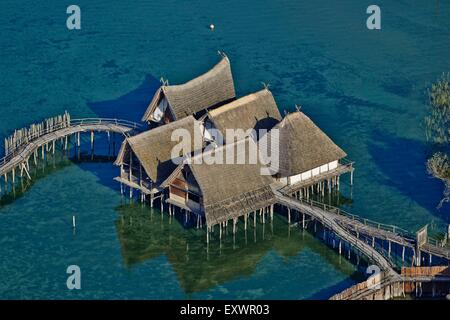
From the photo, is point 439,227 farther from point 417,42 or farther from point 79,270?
point 417,42

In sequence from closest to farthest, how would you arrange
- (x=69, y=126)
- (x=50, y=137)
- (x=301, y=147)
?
(x=301, y=147), (x=50, y=137), (x=69, y=126)

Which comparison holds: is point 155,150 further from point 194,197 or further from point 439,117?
point 439,117

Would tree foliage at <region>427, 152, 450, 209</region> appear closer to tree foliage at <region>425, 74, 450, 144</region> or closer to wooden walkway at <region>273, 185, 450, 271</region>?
tree foliage at <region>425, 74, 450, 144</region>

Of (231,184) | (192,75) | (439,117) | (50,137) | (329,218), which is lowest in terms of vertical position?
Answer: (329,218)

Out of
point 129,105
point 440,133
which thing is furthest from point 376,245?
point 129,105

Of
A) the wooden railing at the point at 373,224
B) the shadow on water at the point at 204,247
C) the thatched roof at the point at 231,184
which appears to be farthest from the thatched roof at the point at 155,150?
the wooden railing at the point at 373,224

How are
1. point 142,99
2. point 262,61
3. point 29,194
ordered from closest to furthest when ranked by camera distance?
point 29,194
point 142,99
point 262,61

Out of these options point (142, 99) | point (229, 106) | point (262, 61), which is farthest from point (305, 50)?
point (229, 106)

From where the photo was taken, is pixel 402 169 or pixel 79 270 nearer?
pixel 79 270
